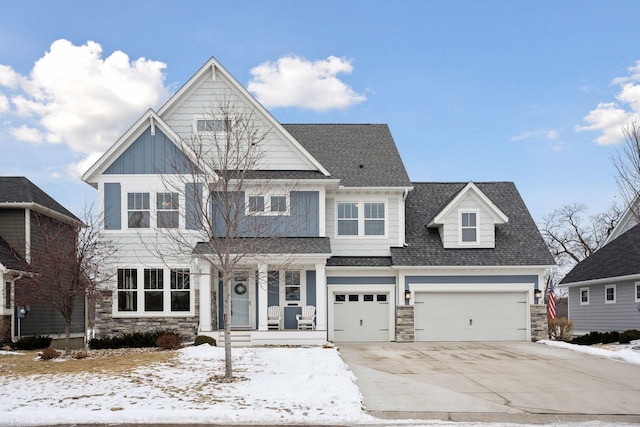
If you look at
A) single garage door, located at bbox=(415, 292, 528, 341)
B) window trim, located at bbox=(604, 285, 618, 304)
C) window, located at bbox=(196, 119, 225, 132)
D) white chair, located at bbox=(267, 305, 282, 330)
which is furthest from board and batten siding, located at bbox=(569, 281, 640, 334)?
window, located at bbox=(196, 119, 225, 132)

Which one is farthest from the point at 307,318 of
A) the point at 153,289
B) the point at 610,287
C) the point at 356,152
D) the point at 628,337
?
the point at 610,287

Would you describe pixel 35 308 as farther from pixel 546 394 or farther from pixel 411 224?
pixel 546 394

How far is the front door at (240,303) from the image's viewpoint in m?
23.9

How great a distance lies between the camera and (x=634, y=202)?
1617 centimetres

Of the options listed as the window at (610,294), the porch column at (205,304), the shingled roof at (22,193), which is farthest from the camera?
the window at (610,294)

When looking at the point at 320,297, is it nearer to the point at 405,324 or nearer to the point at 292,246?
the point at 292,246

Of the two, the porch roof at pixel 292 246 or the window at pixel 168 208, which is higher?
the window at pixel 168 208

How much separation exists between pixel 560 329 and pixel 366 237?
8603 millimetres

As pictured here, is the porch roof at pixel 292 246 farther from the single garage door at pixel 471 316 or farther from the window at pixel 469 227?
the window at pixel 469 227

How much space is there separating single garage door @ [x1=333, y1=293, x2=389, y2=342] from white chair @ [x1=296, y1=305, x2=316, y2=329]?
201 cm

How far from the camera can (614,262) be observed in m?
29.9

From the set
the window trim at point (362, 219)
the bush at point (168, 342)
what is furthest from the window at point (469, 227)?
the bush at point (168, 342)

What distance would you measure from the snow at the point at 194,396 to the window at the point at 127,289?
670 cm

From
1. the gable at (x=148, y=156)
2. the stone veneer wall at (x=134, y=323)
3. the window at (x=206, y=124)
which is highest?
the window at (x=206, y=124)
